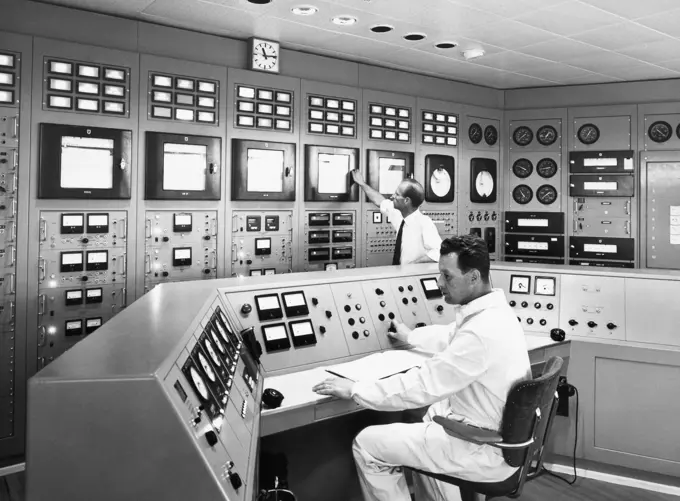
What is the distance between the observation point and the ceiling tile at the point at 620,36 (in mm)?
3828

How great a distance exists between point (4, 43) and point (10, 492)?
2332mm

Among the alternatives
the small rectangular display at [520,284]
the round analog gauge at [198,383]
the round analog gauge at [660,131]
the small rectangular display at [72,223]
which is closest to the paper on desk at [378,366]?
the round analog gauge at [198,383]

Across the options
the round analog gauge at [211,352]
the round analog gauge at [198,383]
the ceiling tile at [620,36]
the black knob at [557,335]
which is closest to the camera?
the round analog gauge at [198,383]

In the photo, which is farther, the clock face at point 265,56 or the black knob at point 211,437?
the clock face at point 265,56

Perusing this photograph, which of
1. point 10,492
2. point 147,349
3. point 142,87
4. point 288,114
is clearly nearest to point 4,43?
point 142,87

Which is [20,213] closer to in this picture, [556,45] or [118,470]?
[118,470]

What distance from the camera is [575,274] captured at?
3.23 metres

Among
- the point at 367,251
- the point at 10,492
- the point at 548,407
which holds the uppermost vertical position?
the point at 367,251

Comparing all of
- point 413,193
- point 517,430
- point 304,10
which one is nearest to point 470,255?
point 517,430

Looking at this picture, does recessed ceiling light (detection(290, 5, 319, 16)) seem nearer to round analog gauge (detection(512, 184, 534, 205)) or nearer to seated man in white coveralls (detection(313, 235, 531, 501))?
seated man in white coveralls (detection(313, 235, 531, 501))

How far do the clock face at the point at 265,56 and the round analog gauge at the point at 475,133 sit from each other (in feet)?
7.07

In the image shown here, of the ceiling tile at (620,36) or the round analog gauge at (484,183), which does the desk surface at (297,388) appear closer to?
the ceiling tile at (620,36)

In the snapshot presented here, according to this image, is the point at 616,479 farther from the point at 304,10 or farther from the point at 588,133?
the point at 588,133

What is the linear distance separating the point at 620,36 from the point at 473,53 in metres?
1.03
